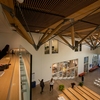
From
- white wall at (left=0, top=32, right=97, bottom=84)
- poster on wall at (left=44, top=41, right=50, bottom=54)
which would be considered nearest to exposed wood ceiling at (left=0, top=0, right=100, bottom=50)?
white wall at (left=0, top=32, right=97, bottom=84)

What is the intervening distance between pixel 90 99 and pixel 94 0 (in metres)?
7.51

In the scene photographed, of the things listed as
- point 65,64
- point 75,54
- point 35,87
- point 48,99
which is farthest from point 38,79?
point 75,54

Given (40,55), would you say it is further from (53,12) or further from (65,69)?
(53,12)

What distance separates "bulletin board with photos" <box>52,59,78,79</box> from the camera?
1051cm

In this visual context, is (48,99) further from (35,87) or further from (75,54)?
(75,54)

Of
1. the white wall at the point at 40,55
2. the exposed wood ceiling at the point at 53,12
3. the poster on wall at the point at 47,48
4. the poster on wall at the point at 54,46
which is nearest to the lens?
the exposed wood ceiling at the point at 53,12

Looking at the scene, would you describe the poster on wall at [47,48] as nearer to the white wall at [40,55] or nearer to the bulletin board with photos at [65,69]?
the white wall at [40,55]

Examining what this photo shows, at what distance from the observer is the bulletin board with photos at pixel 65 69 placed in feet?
34.5

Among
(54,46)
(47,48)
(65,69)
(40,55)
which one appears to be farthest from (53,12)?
(65,69)

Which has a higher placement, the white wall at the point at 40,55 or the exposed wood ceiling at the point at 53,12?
the exposed wood ceiling at the point at 53,12

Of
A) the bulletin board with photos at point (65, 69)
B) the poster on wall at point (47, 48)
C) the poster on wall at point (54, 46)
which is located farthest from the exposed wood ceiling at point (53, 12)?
the bulletin board with photos at point (65, 69)

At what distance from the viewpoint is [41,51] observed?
8781mm

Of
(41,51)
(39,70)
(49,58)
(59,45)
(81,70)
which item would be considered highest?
(59,45)

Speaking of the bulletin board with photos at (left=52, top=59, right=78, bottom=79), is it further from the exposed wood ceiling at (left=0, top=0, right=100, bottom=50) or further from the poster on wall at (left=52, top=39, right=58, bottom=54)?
the exposed wood ceiling at (left=0, top=0, right=100, bottom=50)
